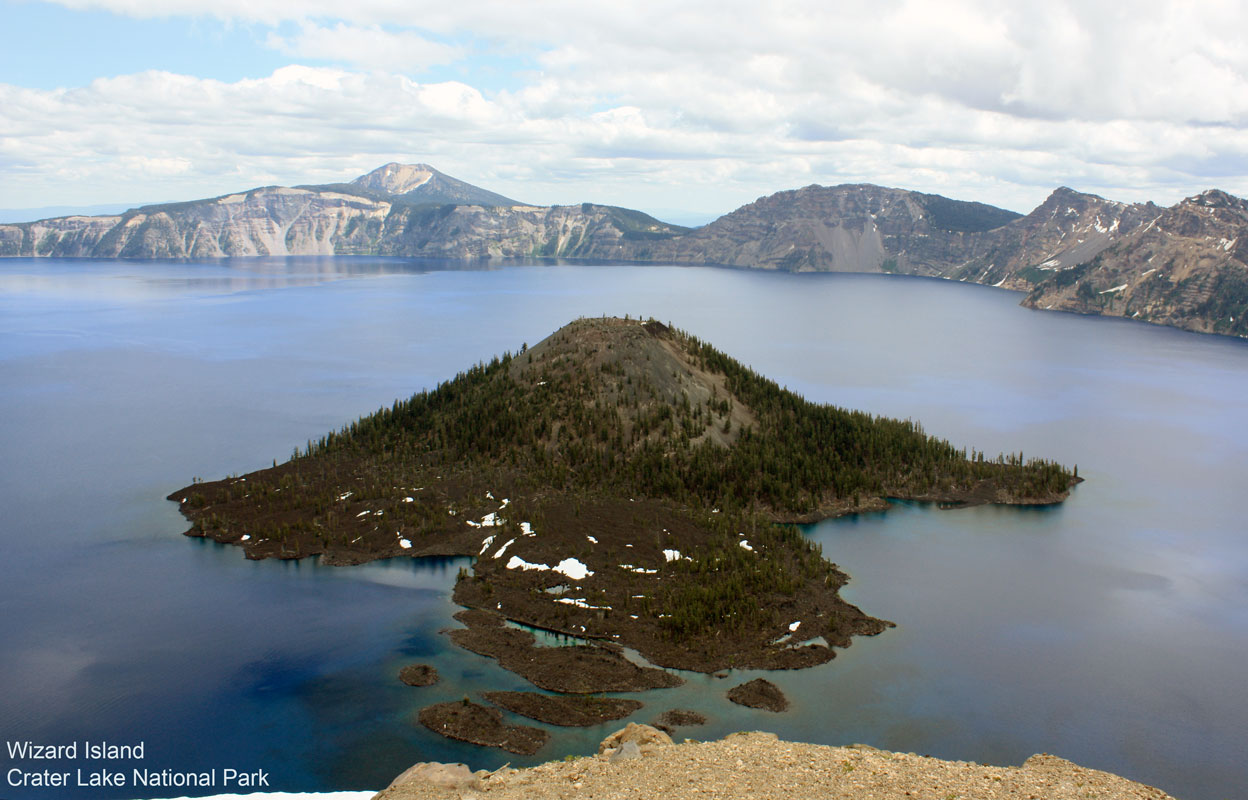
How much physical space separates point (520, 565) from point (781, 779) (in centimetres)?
3558

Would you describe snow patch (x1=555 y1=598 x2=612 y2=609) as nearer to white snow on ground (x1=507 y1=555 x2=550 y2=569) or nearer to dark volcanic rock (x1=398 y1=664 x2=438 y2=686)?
white snow on ground (x1=507 y1=555 x2=550 y2=569)

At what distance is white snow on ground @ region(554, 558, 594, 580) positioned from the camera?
2467 inches

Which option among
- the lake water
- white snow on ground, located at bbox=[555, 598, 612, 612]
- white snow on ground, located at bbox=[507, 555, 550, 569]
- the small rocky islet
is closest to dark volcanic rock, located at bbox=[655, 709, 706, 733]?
the lake water

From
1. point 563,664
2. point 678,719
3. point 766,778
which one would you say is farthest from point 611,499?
point 766,778

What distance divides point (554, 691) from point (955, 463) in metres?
58.7

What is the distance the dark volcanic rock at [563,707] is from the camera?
150ft

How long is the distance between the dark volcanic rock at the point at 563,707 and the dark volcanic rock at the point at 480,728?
1094 millimetres

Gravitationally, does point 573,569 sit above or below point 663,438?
below

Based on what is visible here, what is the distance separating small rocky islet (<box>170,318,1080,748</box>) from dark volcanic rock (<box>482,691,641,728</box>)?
0.23 meters

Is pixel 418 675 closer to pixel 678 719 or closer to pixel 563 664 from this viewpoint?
pixel 563 664

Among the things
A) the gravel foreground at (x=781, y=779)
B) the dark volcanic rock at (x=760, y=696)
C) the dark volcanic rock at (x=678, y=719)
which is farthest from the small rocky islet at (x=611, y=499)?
the gravel foreground at (x=781, y=779)

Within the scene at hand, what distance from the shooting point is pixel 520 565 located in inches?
2554

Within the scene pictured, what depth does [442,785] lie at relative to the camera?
3444 cm

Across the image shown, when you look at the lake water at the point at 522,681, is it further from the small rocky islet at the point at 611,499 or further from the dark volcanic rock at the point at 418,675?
the small rocky islet at the point at 611,499
